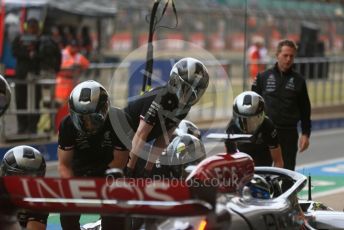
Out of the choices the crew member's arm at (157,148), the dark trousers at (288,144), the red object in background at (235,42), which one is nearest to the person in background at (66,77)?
the dark trousers at (288,144)

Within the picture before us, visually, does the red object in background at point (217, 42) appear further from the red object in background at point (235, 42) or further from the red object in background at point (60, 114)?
the red object in background at point (60, 114)

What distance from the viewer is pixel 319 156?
1603 cm

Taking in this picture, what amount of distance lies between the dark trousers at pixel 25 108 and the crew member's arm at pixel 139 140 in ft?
25.5

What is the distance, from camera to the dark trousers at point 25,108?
48.0 feet

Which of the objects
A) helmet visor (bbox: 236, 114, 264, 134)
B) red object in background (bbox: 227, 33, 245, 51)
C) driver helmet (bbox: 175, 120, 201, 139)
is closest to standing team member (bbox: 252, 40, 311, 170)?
helmet visor (bbox: 236, 114, 264, 134)

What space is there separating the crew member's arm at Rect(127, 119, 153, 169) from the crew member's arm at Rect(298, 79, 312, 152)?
9.42ft

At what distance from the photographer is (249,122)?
7758 millimetres

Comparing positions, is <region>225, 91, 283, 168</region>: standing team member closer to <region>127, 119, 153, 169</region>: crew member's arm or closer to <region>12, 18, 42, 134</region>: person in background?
<region>127, 119, 153, 169</region>: crew member's arm

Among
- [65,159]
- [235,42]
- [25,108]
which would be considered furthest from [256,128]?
[235,42]

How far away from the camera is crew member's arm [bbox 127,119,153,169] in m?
6.96

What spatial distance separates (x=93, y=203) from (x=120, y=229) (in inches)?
80.0

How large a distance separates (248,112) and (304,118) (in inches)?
78.8

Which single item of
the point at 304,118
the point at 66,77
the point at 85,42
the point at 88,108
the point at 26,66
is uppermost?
the point at 88,108

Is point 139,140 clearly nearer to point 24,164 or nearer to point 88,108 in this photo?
point 88,108
